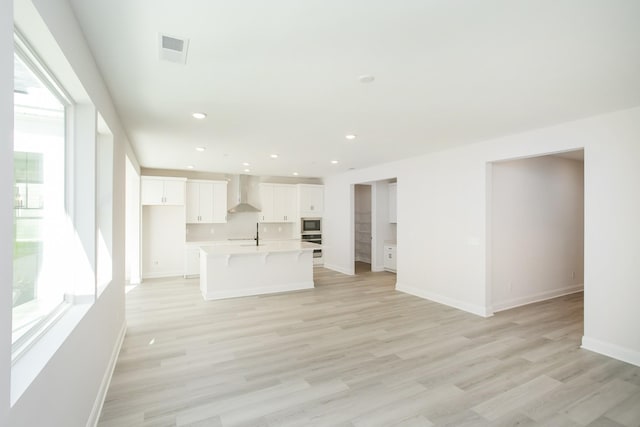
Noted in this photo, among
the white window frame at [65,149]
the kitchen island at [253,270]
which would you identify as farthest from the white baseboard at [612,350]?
the white window frame at [65,149]

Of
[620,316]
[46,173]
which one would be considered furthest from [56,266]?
[620,316]

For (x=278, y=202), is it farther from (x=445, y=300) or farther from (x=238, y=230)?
(x=445, y=300)

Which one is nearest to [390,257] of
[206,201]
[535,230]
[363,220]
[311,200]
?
[363,220]

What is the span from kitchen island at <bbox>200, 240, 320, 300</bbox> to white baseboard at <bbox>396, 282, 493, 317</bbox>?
1.88 m

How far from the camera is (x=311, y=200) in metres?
8.82

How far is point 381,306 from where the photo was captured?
512 centimetres

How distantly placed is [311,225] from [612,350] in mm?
6522

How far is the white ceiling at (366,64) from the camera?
1.69 meters

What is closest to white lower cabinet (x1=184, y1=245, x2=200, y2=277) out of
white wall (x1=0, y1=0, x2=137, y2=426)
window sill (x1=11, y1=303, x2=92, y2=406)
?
white wall (x1=0, y1=0, x2=137, y2=426)

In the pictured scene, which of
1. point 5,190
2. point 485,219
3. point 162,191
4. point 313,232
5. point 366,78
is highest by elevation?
point 366,78

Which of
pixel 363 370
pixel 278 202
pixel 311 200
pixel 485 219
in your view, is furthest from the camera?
pixel 311 200

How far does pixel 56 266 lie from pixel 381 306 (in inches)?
167

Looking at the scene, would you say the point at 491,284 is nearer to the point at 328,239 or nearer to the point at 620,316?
the point at 620,316

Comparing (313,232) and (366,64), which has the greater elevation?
(366,64)
